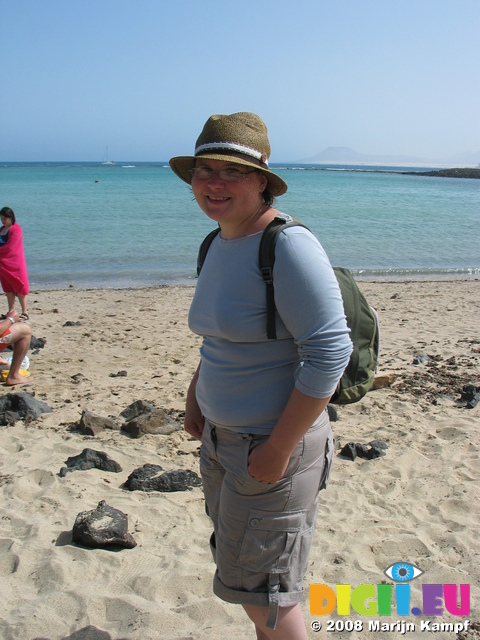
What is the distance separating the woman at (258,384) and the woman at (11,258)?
314 inches

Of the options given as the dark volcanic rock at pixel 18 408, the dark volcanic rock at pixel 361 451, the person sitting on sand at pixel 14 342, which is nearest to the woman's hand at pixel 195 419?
the dark volcanic rock at pixel 361 451

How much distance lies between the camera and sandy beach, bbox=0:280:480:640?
9.25 feet

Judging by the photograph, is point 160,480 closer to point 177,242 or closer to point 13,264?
point 13,264

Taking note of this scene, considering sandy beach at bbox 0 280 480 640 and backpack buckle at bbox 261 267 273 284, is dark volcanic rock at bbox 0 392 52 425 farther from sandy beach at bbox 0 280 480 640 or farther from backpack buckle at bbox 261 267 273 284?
backpack buckle at bbox 261 267 273 284

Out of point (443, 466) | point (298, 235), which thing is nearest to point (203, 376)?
point (298, 235)

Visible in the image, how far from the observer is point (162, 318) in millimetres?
9828

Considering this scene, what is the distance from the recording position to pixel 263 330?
6.10 ft

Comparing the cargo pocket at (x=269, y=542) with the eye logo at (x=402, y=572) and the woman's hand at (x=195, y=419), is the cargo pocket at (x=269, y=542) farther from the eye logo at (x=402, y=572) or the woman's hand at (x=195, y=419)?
the eye logo at (x=402, y=572)

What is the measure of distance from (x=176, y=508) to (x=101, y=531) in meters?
0.61

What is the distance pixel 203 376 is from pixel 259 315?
0.40 meters

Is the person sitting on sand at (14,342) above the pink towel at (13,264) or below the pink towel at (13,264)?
below

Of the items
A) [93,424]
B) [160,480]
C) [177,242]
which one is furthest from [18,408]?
[177,242]

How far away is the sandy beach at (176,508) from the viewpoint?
2820 mm

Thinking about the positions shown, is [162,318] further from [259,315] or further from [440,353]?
[259,315]
